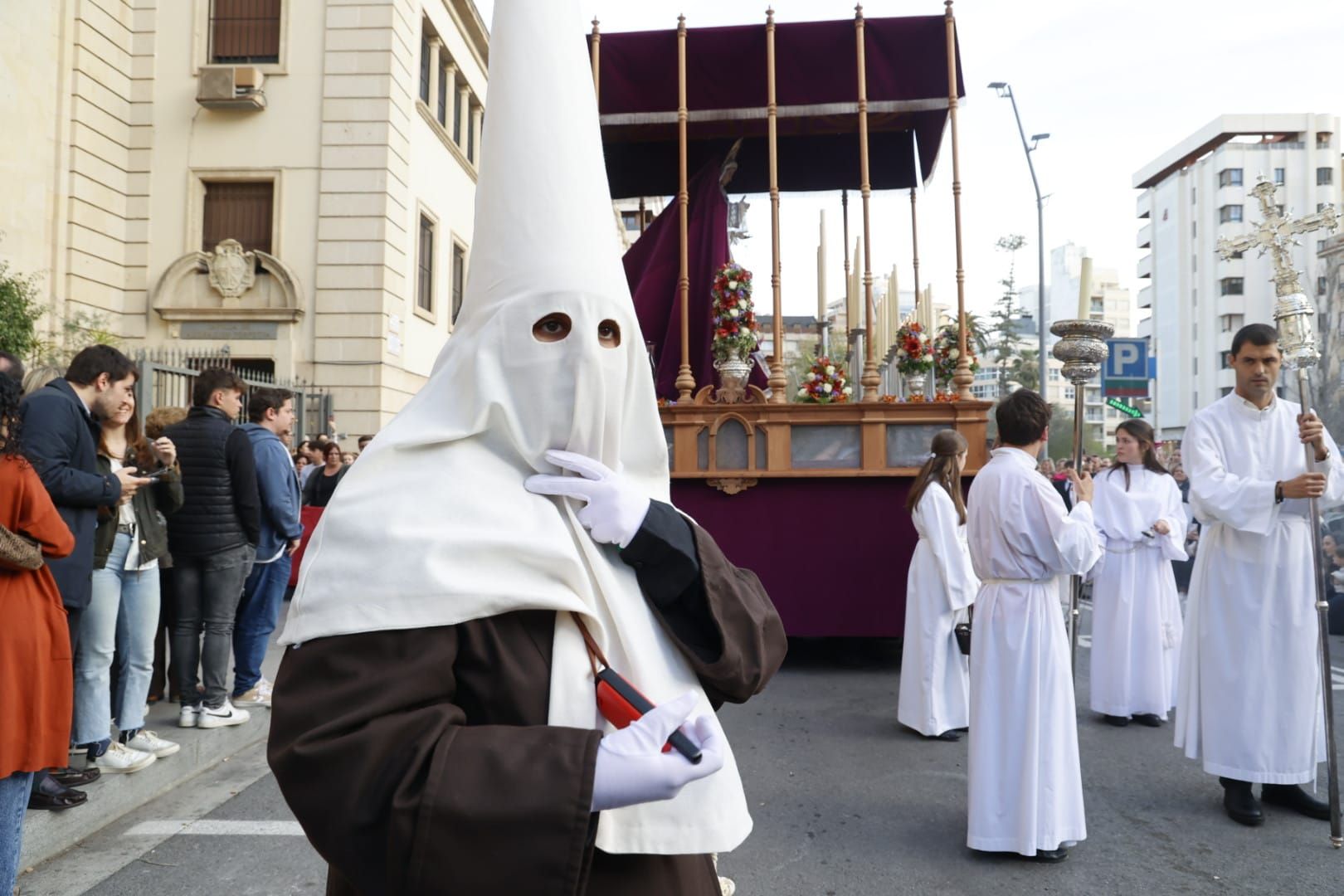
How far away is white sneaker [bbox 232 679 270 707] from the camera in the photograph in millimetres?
5941

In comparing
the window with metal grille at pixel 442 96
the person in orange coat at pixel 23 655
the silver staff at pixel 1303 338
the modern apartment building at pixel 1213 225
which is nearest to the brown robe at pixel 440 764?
the person in orange coat at pixel 23 655

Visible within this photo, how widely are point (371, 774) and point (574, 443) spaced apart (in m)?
0.68

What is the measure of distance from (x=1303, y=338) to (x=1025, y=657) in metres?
2.11

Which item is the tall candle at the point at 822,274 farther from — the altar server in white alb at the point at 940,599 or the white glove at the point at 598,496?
the white glove at the point at 598,496

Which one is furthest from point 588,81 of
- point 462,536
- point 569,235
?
point 462,536

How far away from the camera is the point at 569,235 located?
1.95 m

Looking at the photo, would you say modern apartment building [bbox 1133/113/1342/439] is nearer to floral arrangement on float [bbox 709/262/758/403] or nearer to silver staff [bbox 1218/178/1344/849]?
floral arrangement on float [bbox 709/262/758/403]

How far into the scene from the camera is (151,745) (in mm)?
4844

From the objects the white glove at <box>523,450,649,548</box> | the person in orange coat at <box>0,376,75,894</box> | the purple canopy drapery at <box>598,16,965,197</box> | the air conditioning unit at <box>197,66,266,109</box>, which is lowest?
the person in orange coat at <box>0,376,75,894</box>

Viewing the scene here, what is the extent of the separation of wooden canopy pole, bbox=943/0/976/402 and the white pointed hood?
581cm

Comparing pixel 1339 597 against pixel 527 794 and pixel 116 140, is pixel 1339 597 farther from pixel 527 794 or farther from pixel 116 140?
pixel 116 140

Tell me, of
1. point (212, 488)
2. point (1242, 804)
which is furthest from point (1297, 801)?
point (212, 488)

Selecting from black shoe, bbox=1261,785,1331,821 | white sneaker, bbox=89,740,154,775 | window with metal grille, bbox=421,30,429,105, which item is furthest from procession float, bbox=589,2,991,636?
window with metal grille, bbox=421,30,429,105

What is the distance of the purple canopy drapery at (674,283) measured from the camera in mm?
8609
